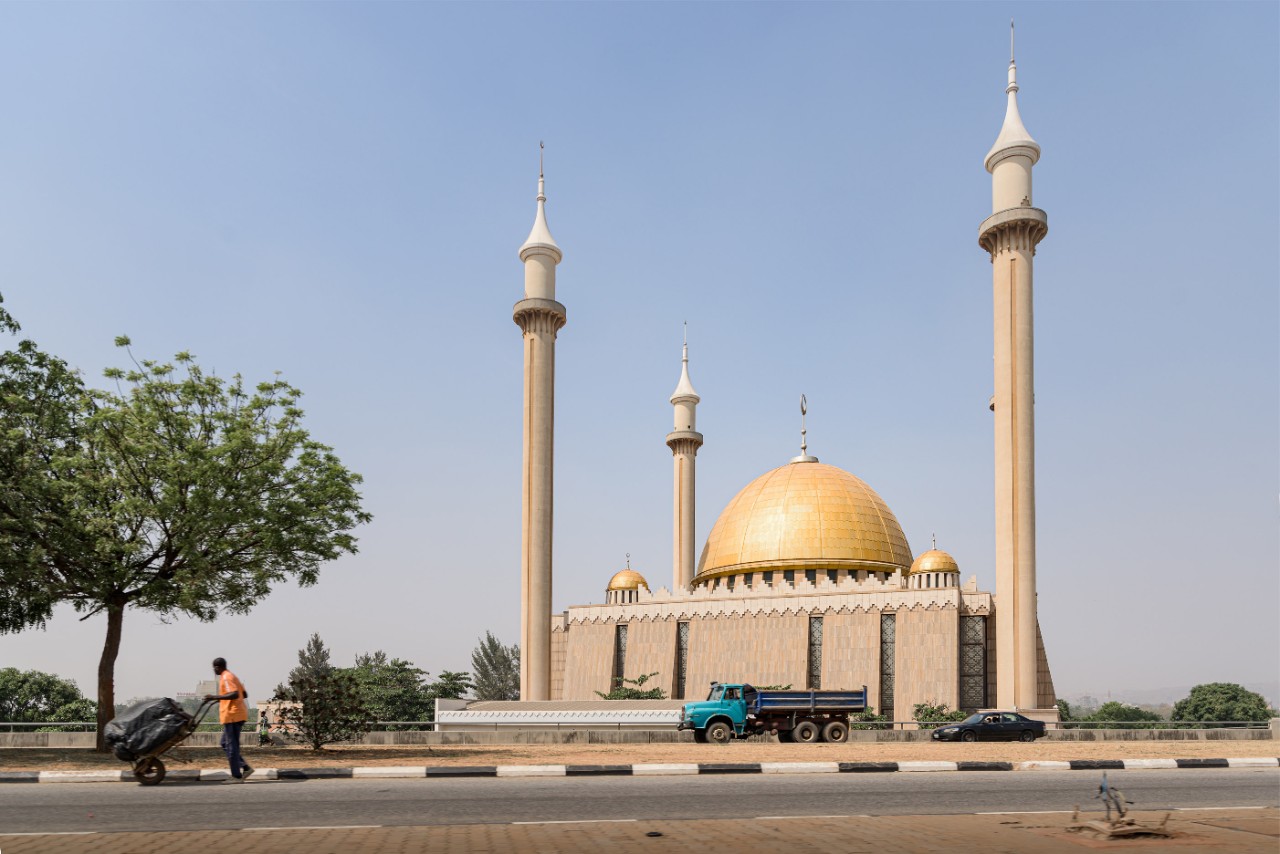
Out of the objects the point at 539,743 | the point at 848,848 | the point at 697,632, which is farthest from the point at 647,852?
the point at 697,632

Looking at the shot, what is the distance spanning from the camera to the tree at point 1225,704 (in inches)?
3444

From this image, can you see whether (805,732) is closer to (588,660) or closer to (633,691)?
(633,691)

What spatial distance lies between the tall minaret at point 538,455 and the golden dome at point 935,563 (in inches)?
800

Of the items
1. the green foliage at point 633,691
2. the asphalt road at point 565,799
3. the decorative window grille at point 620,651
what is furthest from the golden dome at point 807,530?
the asphalt road at point 565,799

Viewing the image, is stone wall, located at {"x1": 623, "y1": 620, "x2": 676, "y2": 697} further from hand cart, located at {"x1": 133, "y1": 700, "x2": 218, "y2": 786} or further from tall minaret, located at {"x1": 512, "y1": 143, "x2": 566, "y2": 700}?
hand cart, located at {"x1": 133, "y1": 700, "x2": 218, "y2": 786}

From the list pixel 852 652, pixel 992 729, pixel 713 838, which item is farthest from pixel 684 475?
pixel 713 838

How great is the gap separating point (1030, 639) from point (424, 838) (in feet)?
129

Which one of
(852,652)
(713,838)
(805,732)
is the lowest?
(805,732)

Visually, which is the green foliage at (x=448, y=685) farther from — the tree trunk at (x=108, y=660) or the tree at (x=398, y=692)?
the tree trunk at (x=108, y=660)

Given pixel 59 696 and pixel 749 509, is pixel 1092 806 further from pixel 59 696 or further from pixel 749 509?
pixel 59 696

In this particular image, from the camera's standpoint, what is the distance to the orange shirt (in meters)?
15.0

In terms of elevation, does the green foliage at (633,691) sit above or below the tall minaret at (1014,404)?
below

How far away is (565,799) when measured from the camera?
1271cm

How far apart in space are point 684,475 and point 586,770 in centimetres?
5453
